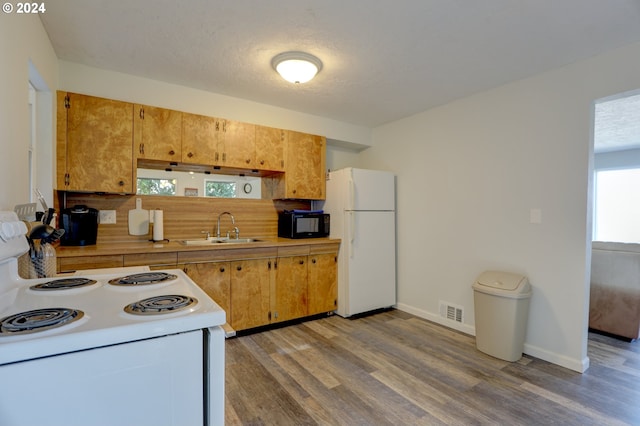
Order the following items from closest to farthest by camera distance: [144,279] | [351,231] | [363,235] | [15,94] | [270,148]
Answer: [144,279]
[15,94]
[270,148]
[351,231]
[363,235]

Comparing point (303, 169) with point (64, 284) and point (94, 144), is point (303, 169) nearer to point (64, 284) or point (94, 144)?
point (94, 144)

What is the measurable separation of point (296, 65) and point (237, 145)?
1131 mm

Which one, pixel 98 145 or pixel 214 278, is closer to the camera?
pixel 98 145

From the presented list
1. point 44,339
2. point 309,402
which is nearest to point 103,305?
point 44,339

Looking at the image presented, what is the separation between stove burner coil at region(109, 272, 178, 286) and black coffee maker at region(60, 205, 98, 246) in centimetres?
152

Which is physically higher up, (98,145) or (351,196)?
(98,145)

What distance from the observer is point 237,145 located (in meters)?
3.21

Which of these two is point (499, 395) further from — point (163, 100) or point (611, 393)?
point (163, 100)

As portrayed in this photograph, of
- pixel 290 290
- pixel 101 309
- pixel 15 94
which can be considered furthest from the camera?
pixel 290 290

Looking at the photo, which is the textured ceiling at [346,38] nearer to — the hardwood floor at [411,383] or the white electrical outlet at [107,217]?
the white electrical outlet at [107,217]

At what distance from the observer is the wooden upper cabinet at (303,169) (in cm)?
357

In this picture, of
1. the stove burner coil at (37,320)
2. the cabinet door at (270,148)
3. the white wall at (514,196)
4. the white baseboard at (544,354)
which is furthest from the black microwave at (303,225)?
the stove burner coil at (37,320)

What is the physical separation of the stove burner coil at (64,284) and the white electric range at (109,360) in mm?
125
